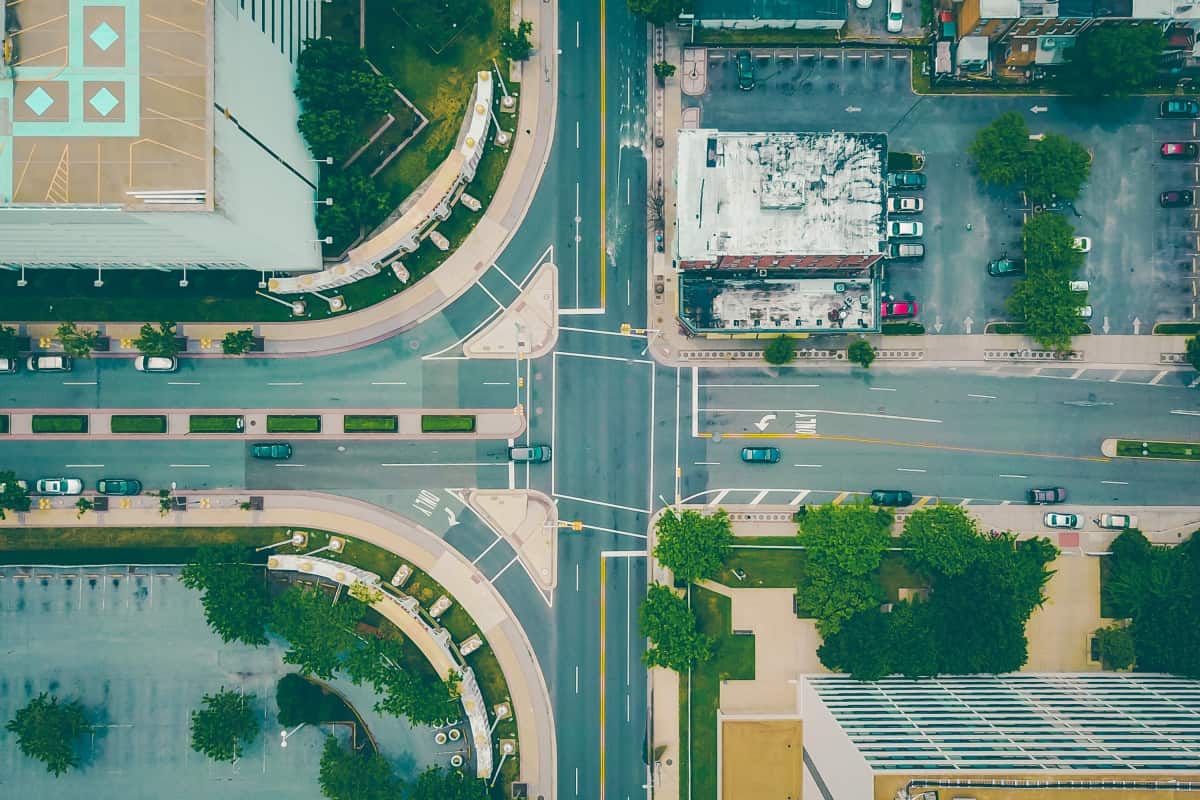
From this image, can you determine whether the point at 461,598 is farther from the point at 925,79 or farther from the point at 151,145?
the point at 925,79

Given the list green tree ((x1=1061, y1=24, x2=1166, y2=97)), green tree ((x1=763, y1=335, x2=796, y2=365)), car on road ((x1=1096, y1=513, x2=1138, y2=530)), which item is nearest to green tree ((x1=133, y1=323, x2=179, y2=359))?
green tree ((x1=763, y1=335, x2=796, y2=365))

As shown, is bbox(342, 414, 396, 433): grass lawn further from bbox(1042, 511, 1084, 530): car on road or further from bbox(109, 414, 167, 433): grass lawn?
bbox(1042, 511, 1084, 530): car on road

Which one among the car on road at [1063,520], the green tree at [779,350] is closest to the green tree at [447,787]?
the green tree at [779,350]

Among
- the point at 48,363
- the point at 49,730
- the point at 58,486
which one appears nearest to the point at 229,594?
the point at 49,730

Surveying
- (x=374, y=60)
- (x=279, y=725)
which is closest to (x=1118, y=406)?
(x=374, y=60)

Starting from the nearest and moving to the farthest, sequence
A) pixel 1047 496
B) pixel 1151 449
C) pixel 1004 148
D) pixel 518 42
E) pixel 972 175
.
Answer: pixel 1004 148, pixel 518 42, pixel 1047 496, pixel 1151 449, pixel 972 175

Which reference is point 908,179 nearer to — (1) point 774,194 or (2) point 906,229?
(2) point 906,229
